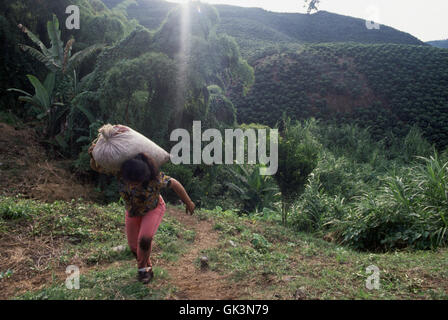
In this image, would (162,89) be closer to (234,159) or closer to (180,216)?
(234,159)

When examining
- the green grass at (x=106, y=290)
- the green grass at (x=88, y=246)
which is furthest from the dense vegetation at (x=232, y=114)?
the green grass at (x=106, y=290)

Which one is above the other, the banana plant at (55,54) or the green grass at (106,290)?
the banana plant at (55,54)

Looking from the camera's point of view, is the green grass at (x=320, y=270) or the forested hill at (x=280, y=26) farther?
the forested hill at (x=280, y=26)

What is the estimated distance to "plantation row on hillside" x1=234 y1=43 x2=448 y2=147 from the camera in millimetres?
16562

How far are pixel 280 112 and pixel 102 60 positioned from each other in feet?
36.0

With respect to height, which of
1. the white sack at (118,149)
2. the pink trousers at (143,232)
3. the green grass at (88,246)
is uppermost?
the white sack at (118,149)

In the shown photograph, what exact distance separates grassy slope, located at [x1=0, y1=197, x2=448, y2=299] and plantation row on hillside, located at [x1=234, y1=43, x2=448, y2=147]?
13198 mm

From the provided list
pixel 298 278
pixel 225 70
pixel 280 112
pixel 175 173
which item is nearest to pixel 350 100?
pixel 280 112

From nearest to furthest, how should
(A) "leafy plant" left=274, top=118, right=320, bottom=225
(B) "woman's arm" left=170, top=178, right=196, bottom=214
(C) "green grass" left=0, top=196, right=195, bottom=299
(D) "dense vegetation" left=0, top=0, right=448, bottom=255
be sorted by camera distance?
(C) "green grass" left=0, top=196, right=195, bottom=299, (B) "woman's arm" left=170, top=178, right=196, bottom=214, (D) "dense vegetation" left=0, top=0, right=448, bottom=255, (A) "leafy plant" left=274, top=118, right=320, bottom=225

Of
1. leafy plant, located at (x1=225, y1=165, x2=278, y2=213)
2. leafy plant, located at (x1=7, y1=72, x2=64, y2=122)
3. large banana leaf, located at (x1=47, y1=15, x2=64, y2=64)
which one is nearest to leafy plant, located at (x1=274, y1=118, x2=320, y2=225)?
leafy plant, located at (x1=225, y1=165, x2=278, y2=213)

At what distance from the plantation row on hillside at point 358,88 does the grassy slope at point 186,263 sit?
43.3ft

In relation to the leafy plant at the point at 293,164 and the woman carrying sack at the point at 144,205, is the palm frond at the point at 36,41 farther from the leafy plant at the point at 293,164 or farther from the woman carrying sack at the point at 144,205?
the woman carrying sack at the point at 144,205

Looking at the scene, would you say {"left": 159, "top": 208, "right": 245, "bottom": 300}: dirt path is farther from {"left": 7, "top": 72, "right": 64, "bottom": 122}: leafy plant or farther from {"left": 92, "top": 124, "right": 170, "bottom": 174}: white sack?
{"left": 7, "top": 72, "right": 64, "bottom": 122}: leafy plant

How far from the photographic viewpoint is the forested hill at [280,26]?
3075 cm
